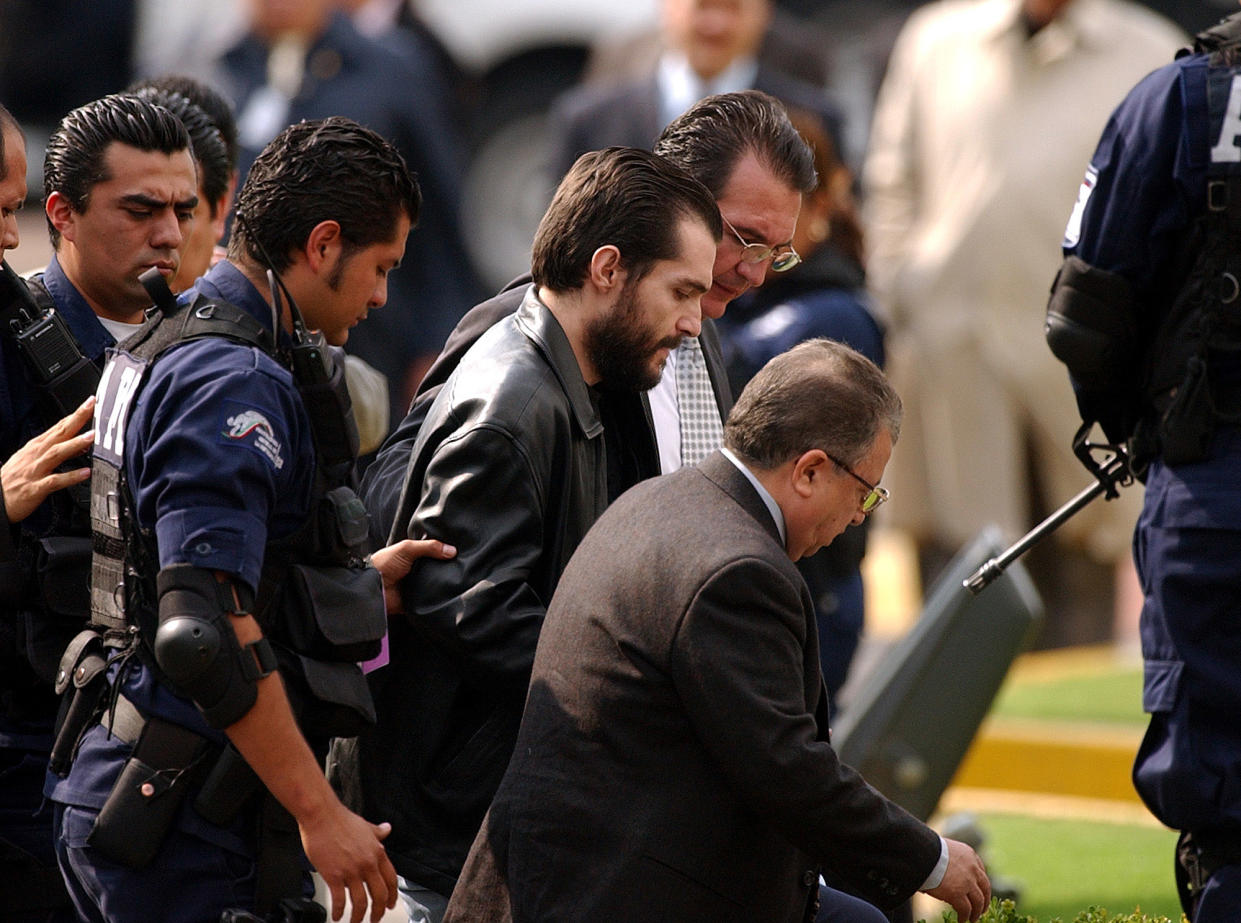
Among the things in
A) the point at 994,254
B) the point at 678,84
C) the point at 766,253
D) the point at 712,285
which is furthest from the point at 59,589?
the point at 994,254

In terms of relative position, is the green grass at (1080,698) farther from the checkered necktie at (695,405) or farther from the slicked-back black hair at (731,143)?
the slicked-back black hair at (731,143)

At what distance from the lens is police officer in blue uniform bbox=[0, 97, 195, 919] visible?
4.01 m

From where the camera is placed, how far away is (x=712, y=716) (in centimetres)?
335

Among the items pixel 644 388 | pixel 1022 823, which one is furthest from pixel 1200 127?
pixel 1022 823

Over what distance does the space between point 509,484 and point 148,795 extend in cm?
81

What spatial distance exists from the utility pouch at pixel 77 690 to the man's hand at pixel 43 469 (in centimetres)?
28

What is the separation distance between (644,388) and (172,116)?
106cm

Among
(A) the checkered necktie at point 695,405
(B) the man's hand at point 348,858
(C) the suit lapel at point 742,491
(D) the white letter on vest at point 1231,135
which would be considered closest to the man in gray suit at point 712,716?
(C) the suit lapel at point 742,491

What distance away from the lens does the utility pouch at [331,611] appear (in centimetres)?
356

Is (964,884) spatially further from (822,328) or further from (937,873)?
(822,328)

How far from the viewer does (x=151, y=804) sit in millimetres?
3447

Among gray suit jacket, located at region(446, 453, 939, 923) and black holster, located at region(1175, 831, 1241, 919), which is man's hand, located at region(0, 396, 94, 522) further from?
black holster, located at region(1175, 831, 1241, 919)

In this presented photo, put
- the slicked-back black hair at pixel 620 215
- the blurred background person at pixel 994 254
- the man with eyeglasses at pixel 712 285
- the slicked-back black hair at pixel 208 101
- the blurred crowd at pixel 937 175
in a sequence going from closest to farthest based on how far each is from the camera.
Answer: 1. the slicked-back black hair at pixel 620 215
2. the man with eyeglasses at pixel 712 285
3. the slicked-back black hair at pixel 208 101
4. the blurred crowd at pixel 937 175
5. the blurred background person at pixel 994 254

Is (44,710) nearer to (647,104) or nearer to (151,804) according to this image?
(151,804)
